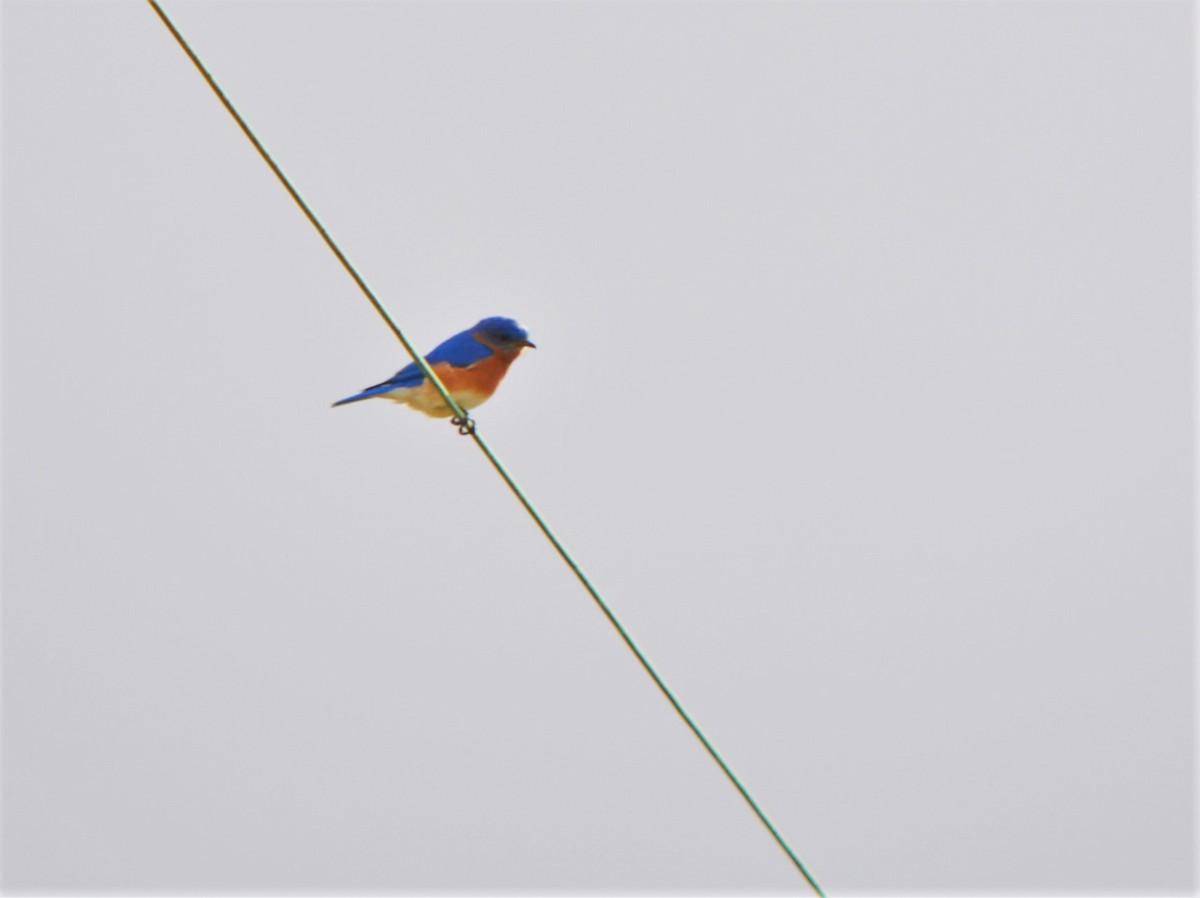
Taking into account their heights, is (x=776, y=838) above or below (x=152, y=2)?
below

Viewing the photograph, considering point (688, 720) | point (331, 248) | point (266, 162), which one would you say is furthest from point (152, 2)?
point (688, 720)

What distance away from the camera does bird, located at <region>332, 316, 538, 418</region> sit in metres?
8.41

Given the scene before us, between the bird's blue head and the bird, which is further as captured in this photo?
the bird's blue head

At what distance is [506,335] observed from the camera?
8.81 metres

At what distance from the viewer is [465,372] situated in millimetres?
8602

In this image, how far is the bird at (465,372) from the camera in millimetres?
8406

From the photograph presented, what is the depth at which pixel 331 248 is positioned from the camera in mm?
4582

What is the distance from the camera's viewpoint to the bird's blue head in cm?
881

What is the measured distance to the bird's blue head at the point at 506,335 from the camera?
8812 millimetres

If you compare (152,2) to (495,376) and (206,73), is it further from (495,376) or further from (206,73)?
(495,376)

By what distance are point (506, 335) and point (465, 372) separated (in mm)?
381

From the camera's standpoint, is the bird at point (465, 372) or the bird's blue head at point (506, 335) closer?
the bird at point (465, 372)

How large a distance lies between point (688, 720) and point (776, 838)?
48 centimetres

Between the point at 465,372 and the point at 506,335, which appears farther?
the point at 506,335
